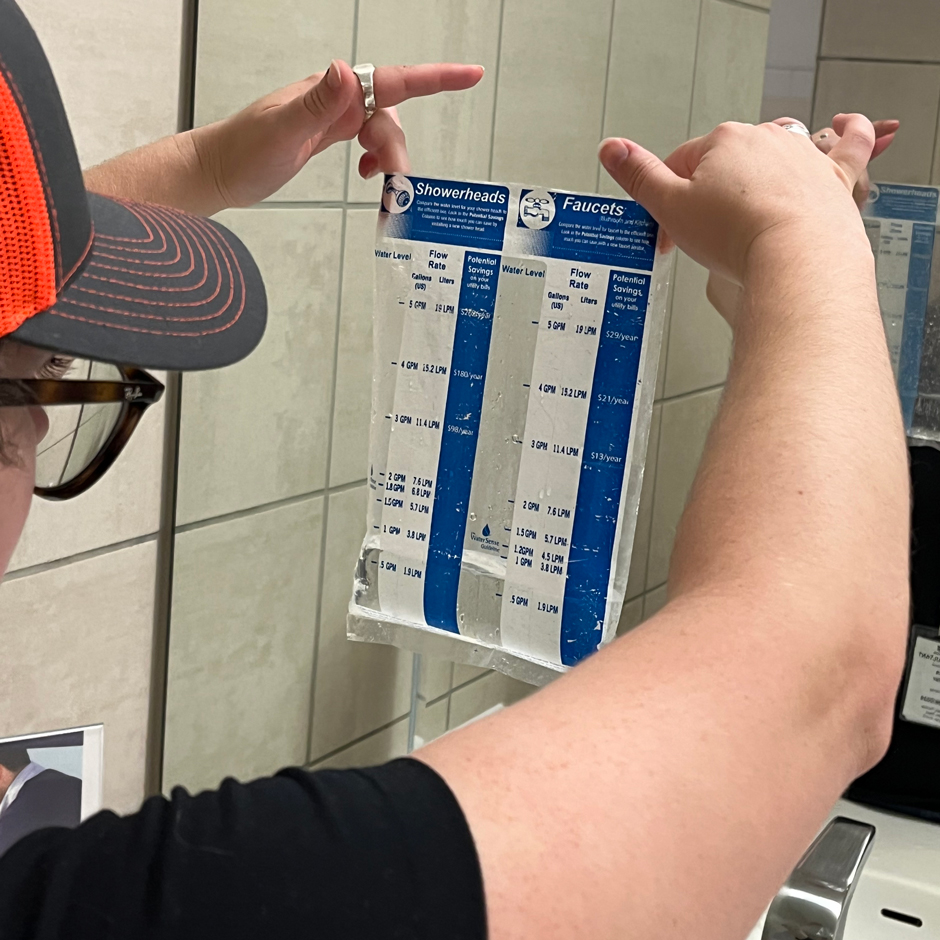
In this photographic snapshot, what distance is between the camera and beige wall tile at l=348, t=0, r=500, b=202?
3.26ft

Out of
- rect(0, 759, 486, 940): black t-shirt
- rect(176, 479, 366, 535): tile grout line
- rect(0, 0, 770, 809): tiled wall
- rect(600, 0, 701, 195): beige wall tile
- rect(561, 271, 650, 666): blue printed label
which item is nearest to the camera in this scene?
rect(0, 759, 486, 940): black t-shirt

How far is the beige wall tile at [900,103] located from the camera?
1.03 m

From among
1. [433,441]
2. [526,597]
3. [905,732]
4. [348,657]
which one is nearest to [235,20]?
[433,441]

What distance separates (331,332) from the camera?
1021mm

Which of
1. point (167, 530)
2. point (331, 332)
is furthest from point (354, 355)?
point (167, 530)

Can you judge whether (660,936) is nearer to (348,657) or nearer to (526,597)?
(526,597)

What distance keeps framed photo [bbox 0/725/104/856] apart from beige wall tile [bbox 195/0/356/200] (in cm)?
47

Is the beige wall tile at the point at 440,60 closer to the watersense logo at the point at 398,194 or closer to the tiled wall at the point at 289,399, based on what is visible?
the tiled wall at the point at 289,399

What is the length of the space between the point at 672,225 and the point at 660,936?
38cm

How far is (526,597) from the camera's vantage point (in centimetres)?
80

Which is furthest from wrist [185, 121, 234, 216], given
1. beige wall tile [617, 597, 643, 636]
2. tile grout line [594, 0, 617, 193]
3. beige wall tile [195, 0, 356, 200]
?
beige wall tile [617, 597, 643, 636]

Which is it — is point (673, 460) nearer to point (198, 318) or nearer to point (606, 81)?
point (606, 81)

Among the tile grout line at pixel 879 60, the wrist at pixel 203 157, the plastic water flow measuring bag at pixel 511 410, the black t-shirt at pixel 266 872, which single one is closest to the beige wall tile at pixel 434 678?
the plastic water flow measuring bag at pixel 511 410

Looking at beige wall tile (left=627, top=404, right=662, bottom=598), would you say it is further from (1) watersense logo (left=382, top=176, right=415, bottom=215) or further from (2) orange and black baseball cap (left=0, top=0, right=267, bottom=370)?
(2) orange and black baseball cap (left=0, top=0, right=267, bottom=370)
